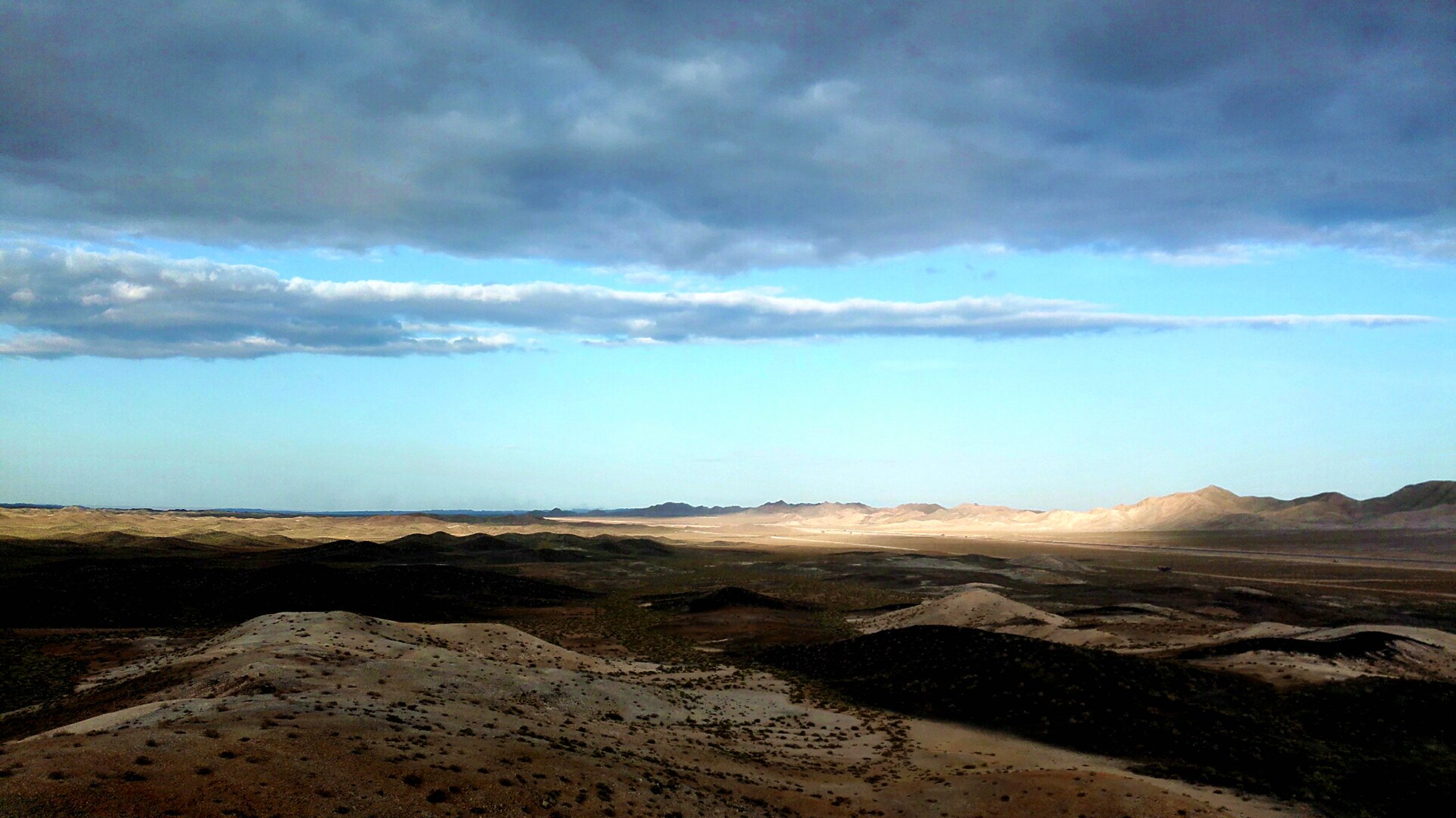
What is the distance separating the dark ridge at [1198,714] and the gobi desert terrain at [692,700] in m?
0.12

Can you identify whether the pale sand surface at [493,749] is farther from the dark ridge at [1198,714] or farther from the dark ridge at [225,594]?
the dark ridge at [225,594]

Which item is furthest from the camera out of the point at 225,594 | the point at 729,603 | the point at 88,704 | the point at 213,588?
the point at 729,603

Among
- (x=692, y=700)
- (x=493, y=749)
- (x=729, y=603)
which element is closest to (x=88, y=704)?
(x=493, y=749)

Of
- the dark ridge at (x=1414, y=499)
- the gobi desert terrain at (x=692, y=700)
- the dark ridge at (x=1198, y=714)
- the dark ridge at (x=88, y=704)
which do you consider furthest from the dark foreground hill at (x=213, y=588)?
the dark ridge at (x=1414, y=499)

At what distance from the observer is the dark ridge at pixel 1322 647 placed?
33094mm

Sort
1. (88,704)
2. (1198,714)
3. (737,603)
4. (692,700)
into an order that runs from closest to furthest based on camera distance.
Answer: (88,704), (1198,714), (692,700), (737,603)

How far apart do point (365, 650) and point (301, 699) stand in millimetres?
9862

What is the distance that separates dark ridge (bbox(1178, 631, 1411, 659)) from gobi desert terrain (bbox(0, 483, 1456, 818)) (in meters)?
0.16

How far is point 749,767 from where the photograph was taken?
2233 cm

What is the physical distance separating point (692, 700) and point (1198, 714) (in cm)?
1692

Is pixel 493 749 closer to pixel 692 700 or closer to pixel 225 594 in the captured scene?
pixel 692 700

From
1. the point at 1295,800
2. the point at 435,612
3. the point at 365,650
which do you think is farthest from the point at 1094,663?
the point at 435,612

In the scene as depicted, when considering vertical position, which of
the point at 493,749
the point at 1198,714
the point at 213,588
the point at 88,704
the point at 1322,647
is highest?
the point at 493,749

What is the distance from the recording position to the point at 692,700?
31047 mm
